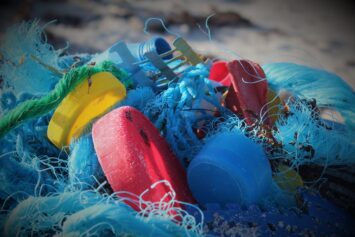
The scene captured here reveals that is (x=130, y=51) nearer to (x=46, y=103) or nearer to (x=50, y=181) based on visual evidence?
(x=46, y=103)

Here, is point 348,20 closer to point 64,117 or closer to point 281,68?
point 281,68

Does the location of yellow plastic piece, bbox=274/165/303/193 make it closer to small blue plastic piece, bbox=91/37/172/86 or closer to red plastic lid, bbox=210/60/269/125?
red plastic lid, bbox=210/60/269/125

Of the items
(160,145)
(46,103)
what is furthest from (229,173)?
(46,103)

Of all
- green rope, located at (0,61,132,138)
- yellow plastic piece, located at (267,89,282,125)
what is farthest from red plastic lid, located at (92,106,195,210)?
yellow plastic piece, located at (267,89,282,125)

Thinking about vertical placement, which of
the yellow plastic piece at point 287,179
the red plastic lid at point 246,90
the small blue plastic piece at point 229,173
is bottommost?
the yellow plastic piece at point 287,179

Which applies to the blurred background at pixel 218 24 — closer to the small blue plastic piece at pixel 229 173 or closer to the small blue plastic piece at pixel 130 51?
the small blue plastic piece at pixel 130 51

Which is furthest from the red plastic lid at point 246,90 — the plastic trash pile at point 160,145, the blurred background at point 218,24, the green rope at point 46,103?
the blurred background at point 218,24
